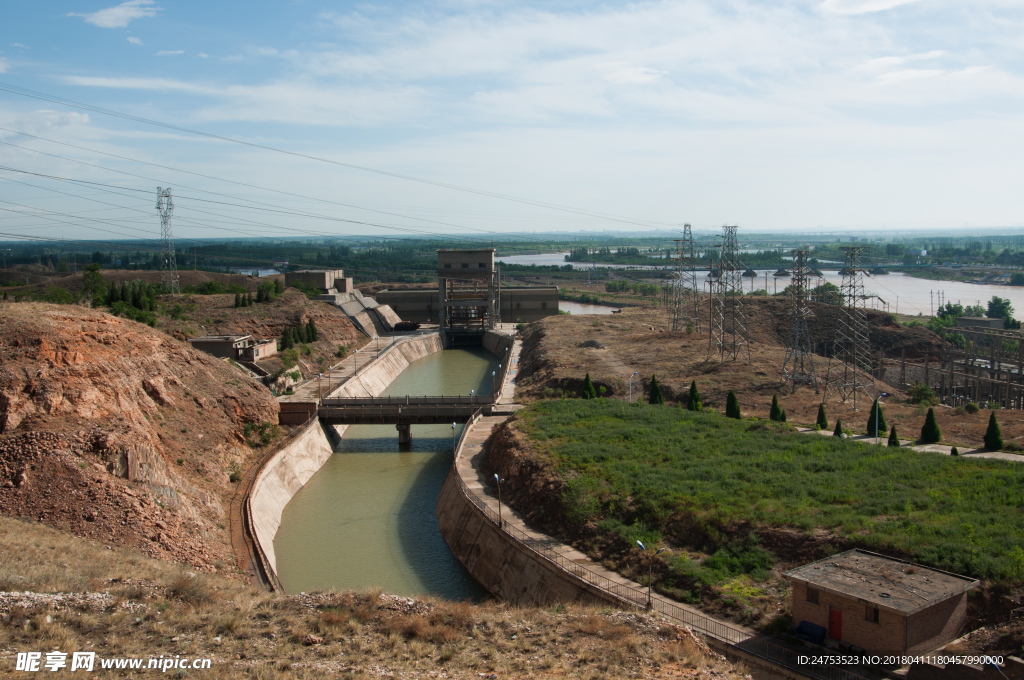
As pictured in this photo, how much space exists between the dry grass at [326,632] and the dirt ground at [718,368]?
21.2m

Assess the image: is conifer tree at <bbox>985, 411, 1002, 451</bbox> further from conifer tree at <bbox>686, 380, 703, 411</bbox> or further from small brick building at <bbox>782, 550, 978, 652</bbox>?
small brick building at <bbox>782, 550, 978, 652</bbox>

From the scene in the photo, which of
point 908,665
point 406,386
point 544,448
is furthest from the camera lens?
point 406,386

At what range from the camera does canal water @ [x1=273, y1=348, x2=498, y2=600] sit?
2520cm

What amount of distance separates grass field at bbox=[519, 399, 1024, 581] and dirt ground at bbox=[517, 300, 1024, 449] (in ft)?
23.8

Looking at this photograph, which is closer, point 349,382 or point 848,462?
point 848,462

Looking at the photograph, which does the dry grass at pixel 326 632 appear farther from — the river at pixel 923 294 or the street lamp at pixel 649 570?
the river at pixel 923 294

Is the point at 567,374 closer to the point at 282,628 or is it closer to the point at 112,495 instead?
the point at 112,495

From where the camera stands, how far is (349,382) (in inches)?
2036

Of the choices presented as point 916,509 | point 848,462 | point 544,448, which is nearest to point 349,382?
point 544,448

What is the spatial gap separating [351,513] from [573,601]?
14.0m

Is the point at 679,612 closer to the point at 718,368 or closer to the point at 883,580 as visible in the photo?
the point at 883,580

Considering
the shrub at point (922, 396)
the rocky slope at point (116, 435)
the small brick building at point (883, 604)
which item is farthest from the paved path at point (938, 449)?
the rocky slope at point (116, 435)

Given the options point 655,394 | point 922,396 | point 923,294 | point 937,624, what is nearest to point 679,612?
point 937,624

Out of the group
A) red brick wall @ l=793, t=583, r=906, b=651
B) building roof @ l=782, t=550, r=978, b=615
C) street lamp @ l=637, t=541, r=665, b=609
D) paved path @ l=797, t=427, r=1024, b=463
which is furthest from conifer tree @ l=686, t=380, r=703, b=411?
red brick wall @ l=793, t=583, r=906, b=651
